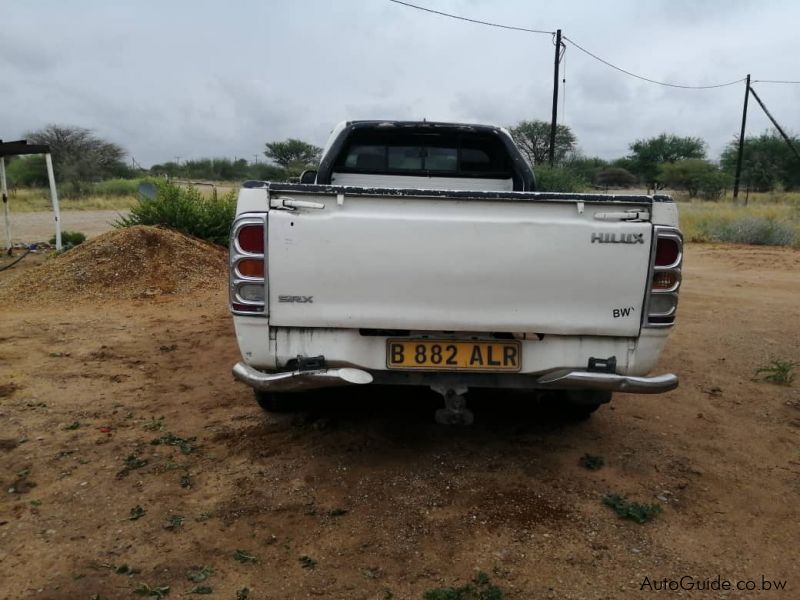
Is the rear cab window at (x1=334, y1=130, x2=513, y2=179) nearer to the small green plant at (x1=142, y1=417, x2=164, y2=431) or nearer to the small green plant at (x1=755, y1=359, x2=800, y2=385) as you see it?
the small green plant at (x1=142, y1=417, x2=164, y2=431)

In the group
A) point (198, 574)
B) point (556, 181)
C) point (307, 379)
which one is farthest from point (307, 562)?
point (556, 181)

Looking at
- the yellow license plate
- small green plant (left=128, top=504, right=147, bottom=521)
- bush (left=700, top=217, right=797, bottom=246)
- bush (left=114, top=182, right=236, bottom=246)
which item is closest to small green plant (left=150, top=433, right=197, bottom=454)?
small green plant (left=128, top=504, right=147, bottom=521)

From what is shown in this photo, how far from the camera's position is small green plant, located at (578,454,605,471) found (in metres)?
3.29

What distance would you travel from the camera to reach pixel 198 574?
7.70ft

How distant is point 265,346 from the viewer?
110 inches

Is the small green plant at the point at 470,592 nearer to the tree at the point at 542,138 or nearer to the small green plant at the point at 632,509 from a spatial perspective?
the small green plant at the point at 632,509

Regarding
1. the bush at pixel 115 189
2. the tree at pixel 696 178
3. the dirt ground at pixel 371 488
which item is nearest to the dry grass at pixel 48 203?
the bush at pixel 115 189

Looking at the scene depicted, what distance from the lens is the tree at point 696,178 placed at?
114 feet

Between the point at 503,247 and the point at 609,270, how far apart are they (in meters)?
0.47

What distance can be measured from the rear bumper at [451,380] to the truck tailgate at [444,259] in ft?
0.76

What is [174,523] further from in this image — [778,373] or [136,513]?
[778,373]

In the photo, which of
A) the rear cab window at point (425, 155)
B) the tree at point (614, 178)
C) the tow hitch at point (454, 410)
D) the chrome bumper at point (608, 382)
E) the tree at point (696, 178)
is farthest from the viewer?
the tree at point (614, 178)

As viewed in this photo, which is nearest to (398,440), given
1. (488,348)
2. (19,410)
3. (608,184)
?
(488,348)

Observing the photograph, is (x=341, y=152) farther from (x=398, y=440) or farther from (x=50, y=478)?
(x=50, y=478)
